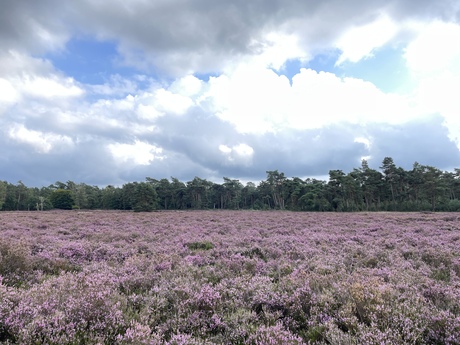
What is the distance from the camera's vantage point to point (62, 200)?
107 metres

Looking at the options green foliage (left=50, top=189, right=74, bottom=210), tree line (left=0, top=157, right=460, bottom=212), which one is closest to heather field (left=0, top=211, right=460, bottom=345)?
tree line (left=0, top=157, right=460, bottom=212)

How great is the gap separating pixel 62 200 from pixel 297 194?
93157 millimetres

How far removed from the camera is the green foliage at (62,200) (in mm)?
106188

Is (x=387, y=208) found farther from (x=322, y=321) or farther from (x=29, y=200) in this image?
(x=29, y=200)

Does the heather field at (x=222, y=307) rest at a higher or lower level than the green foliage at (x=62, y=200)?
lower

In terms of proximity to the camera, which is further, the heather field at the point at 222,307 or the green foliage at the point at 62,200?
the green foliage at the point at 62,200

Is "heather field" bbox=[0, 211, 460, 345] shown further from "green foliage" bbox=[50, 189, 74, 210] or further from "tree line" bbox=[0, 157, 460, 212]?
"green foliage" bbox=[50, 189, 74, 210]

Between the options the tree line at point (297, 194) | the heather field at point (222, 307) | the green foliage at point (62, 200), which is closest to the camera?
the heather field at point (222, 307)

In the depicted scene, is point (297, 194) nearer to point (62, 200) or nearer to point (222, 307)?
point (222, 307)

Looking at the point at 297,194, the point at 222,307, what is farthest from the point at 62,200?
the point at 222,307

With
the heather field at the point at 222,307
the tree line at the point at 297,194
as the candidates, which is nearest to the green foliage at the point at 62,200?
the tree line at the point at 297,194

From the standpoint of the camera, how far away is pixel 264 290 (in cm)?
564

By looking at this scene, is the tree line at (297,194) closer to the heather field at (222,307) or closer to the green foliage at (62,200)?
the green foliage at (62,200)

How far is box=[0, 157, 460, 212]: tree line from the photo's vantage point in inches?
2781
